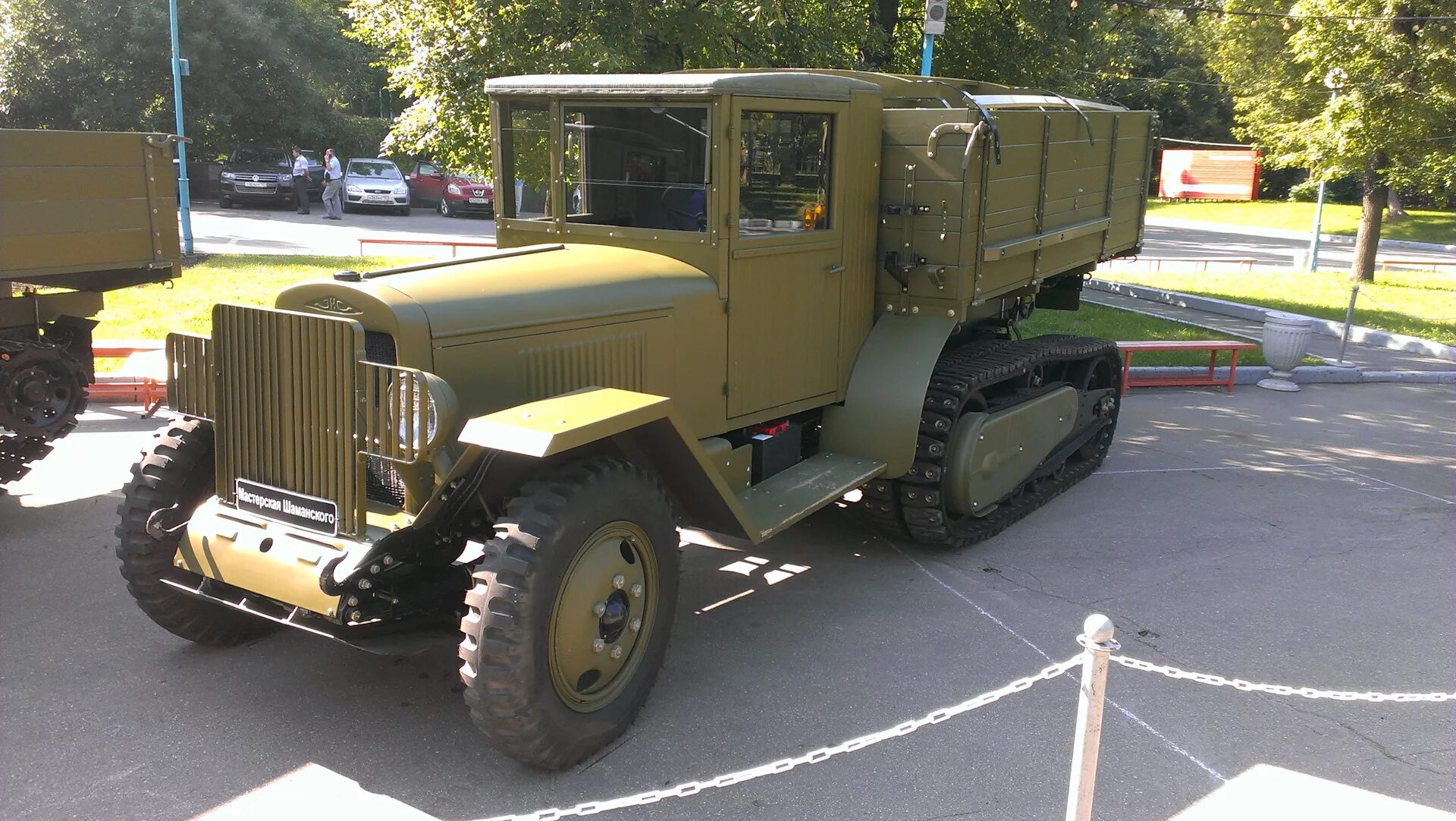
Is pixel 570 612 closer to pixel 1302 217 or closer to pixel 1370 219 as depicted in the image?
pixel 1370 219

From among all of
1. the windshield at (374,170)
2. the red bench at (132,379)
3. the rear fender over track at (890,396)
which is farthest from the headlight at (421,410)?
the windshield at (374,170)

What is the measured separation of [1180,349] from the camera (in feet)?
34.9

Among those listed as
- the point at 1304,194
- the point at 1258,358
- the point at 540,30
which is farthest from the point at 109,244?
the point at 1304,194

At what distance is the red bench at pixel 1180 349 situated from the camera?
10.4 meters

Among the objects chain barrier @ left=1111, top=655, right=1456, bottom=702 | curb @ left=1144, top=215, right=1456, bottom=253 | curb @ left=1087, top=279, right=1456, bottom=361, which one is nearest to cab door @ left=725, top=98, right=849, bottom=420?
chain barrier @ left=1111, top=655, right=1456, bottom=702

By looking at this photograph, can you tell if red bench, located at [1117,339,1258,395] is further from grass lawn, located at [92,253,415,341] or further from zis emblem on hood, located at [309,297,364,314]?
zis emblem on hood, located at [309,297,364,314]

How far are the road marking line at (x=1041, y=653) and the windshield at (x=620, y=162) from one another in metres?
2.26

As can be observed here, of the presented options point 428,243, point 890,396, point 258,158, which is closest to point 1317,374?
point 890,396

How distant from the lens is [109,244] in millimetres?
Result: 6426

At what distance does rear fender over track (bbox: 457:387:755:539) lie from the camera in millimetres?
3527

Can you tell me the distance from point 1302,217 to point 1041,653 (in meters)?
35.6

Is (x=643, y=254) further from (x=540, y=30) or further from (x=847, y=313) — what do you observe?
(x=540, y=30)

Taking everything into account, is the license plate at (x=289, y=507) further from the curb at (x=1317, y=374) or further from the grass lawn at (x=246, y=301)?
the curb at (x=1317, y=374)

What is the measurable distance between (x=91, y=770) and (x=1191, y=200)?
145 ft
